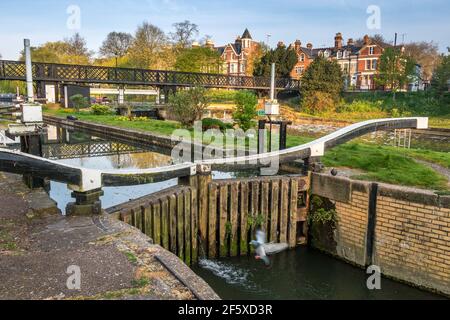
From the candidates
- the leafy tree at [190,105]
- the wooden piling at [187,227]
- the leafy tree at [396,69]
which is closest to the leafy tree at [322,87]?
the leafy tree at [396,69]

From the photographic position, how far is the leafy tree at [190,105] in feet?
82.5

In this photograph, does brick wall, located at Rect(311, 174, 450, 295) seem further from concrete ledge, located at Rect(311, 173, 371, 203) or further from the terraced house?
the terraced house

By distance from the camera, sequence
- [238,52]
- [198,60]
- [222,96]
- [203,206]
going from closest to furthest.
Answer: [203,206]
[198,60]
[222,96]
[238,52]

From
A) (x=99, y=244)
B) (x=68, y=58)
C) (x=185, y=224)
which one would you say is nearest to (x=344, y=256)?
(x=185, y=224)

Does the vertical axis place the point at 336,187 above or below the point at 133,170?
below

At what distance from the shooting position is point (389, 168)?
37.8 feet

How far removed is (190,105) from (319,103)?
68.6 feet

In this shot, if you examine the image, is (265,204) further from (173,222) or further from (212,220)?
(173,222)

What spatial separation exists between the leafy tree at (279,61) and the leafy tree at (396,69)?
42.9 ft

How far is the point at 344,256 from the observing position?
950 centimetres

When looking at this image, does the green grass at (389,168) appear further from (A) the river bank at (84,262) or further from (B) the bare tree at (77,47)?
(B) the bare tree at (77,47)

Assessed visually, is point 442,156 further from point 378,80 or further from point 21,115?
point 378,80

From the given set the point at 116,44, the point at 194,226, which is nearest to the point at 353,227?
the point at 194,226

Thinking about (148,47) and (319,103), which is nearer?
(319,103)
